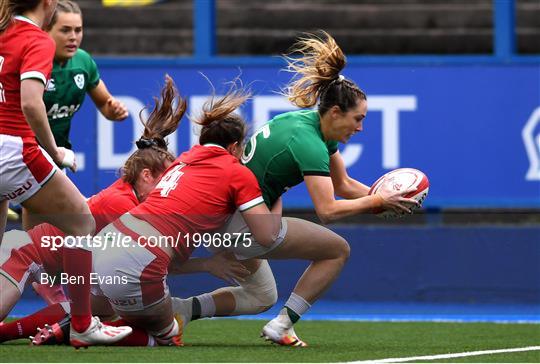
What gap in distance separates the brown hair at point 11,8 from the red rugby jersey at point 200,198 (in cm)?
109

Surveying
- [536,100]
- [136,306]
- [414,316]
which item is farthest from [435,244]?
[136,306]

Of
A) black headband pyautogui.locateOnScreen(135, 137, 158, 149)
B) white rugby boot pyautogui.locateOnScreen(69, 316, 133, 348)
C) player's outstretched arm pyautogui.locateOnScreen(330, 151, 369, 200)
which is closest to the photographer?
white rugby boot pyautogui.locateOnScreen(69, 316, 133, 348)

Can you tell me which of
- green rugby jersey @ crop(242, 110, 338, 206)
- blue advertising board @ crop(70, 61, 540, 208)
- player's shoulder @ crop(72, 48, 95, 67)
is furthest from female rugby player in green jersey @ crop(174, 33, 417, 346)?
blue advertising board @ crop(70, 61, 540, 208)

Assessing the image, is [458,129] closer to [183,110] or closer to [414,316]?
[414,316]

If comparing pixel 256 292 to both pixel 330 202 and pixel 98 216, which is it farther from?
pixel 98 216

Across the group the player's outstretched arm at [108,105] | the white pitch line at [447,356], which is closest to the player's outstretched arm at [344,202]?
the white pitch line at [447,356]

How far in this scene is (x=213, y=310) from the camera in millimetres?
6930

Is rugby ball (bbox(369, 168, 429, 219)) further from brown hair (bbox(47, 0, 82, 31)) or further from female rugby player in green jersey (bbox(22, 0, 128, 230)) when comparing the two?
brown hair (bbox(47, 0, 82, 31))

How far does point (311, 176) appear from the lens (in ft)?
21.4

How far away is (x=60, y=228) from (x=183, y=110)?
4.25 feet

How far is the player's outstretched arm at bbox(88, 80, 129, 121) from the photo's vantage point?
817 cm

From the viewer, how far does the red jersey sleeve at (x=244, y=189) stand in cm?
638

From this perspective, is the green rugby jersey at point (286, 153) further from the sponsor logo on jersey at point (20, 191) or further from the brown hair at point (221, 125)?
the sponsor logo on jersey at point (20, 191)

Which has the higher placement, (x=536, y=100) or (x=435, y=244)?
(x=536, y=100)
